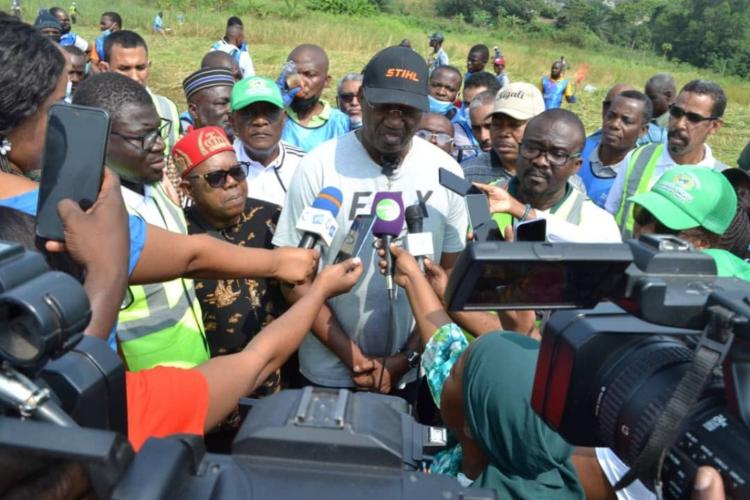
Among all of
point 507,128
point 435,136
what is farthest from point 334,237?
point 435,136

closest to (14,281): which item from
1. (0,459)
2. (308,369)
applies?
(0,459)

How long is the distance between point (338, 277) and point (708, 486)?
1.38 meters

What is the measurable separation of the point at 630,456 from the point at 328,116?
12.7ft

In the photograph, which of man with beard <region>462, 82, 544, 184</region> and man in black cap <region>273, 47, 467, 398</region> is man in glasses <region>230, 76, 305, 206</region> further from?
man with beard <region>462, 82, 544, 184</region>

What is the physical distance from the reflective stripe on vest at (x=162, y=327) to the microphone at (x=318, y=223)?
43cm

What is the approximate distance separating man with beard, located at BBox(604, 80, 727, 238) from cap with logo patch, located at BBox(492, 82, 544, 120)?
771 millimetres

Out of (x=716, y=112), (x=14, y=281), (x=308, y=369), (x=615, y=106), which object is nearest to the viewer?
(x=14, y=281)

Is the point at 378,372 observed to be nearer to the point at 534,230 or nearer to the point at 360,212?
the point at 360,212

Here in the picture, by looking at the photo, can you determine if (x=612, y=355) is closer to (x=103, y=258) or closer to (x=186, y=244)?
(x=103, y=258)

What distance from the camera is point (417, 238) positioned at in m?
2.23

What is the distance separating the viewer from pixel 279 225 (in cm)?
253

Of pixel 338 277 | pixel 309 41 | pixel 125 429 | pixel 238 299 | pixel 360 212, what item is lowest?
pixel 309 41

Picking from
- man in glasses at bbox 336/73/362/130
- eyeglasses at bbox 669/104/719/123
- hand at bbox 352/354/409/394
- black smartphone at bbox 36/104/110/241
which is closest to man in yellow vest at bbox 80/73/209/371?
hand at bbox 352/354/409/394

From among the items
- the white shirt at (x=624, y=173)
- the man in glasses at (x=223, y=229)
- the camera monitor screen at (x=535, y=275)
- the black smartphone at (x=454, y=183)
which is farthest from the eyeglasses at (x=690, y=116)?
the camera monitor screen at (x=535, y=275)
